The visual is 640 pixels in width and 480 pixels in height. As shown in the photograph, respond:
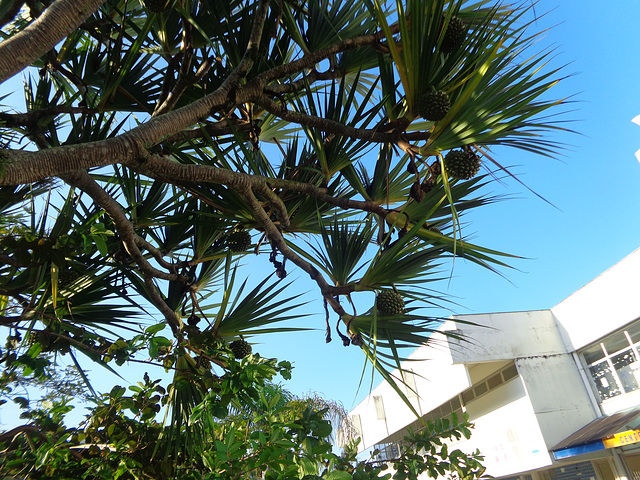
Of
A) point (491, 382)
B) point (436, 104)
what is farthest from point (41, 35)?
point (491, 382)

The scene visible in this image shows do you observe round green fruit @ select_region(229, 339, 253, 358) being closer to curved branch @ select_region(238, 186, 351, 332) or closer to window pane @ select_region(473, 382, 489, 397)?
curved branch @ select_region(238, 186, 351, 332)

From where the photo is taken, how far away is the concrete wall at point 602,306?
9242 millimetres

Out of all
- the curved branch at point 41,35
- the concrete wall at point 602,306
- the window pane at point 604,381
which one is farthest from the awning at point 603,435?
the curved branch at point 41,35

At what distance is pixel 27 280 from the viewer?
1.75m

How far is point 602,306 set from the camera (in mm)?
9992

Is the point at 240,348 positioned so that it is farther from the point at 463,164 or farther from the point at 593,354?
the point at 593,354

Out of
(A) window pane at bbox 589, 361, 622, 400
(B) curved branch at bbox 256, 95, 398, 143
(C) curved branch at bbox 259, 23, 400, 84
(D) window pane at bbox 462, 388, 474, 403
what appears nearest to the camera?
(B) curved branch at bbox 256, 95, 398, 143

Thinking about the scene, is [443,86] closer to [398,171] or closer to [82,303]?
[398,171]

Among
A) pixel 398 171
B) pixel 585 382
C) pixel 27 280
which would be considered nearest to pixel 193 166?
pixel 27 280

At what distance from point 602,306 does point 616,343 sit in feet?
2.67

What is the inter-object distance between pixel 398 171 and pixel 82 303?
5.08 ft

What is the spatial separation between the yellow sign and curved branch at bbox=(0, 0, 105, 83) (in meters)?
9.77

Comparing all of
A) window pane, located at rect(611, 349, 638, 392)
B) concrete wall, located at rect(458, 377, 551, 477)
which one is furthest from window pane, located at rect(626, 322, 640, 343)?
concrete wall, located at rect(458, 377, 551, 477)

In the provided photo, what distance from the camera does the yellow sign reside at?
788 cm
